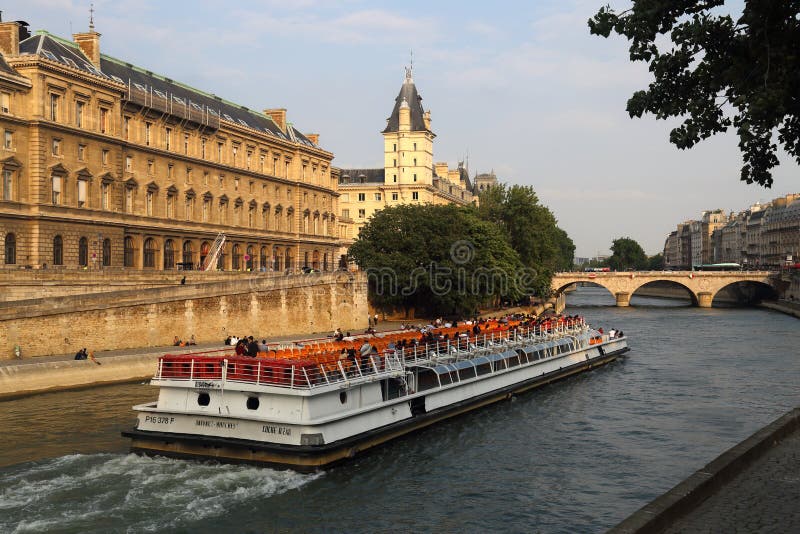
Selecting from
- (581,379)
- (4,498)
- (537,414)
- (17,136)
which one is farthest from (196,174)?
(4,498)

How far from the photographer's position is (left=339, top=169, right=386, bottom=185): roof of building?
124 meters

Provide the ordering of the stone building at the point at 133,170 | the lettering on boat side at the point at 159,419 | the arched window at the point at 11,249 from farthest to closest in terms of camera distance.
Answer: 1. the stone building at the point at 133,170
2. the arched window at the point at 11,249
3. the lettering on boat side at the point at 159,419

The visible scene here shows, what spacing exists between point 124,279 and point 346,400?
2573cm

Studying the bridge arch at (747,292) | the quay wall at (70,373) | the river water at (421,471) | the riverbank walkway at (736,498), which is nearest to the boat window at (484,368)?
the river water at (421,471)

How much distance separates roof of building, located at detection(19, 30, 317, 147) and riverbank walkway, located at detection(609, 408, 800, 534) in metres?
45.5

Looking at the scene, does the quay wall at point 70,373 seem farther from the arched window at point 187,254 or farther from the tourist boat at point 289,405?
the arched window at point 187,254

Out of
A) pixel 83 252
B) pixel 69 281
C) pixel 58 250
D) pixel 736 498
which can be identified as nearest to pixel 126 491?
pixel 736 498

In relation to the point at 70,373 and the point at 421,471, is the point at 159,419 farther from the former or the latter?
the point at 70,373

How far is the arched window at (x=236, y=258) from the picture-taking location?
69.8 m

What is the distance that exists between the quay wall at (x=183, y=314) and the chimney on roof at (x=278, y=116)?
2914 cm

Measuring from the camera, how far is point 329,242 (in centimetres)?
8662

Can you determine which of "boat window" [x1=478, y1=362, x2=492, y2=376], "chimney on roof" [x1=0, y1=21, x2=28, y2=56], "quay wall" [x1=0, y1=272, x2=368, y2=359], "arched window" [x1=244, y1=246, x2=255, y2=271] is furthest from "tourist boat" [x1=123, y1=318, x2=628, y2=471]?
"arched window" [x1=244, y1=246, x2=255, y2=271]

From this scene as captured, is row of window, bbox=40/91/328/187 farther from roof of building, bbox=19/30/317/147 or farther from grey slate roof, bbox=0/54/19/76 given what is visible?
roof of building, bbox=19/30/317/147

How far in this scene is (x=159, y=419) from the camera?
22.6 meters
